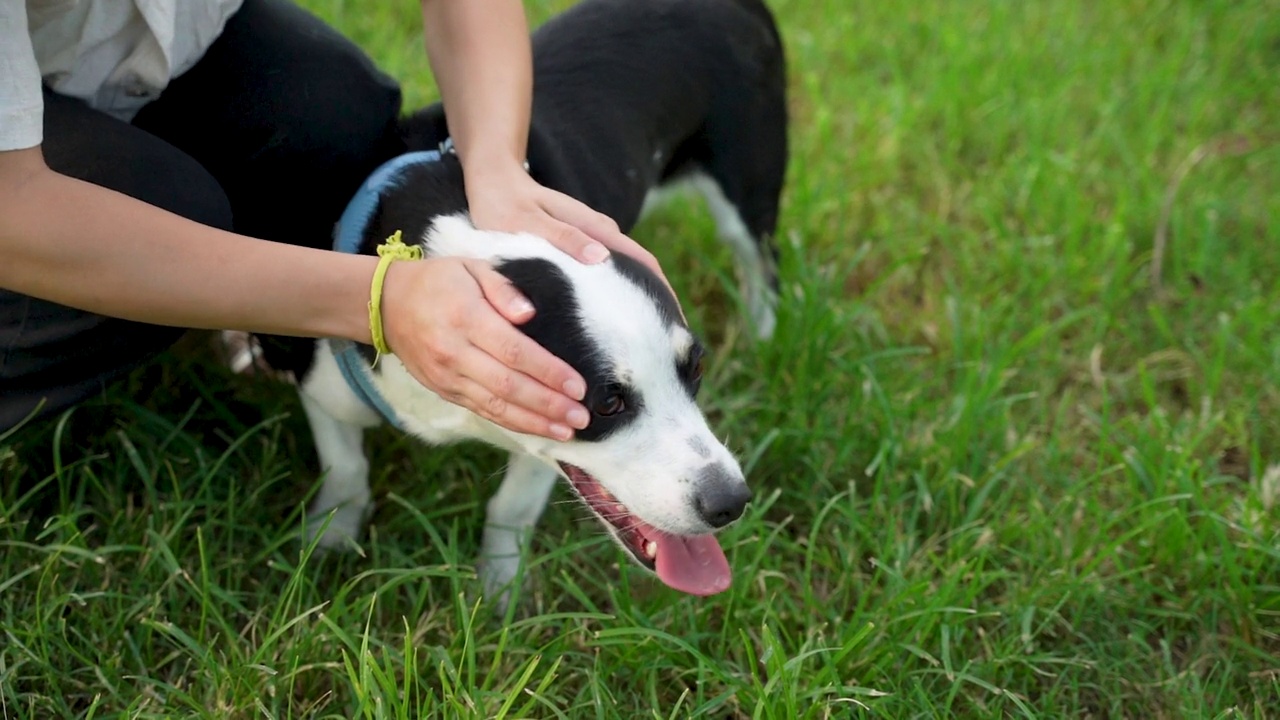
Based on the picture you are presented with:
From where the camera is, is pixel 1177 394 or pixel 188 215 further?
pixel 1177 394

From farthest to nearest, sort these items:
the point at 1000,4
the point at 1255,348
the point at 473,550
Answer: the point at 1000,4 < the point at 1255,348 < the point at 473,550

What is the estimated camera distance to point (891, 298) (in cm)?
292

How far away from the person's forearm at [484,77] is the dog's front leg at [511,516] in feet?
1.58

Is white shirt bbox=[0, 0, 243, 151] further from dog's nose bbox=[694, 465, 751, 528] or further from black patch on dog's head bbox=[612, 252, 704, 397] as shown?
dog's nose bbox=[694, 465, 751, 528]

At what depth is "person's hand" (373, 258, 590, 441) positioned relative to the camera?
1.46 metres

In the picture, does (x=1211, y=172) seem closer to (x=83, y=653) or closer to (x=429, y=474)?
(x=429, y=474)

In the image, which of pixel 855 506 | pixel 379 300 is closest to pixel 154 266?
pixel 379 300

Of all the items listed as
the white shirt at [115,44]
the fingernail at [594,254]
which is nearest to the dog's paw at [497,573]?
the fingernail at [594,254]

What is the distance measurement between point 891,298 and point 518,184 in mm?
1367

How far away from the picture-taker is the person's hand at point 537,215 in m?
1.69

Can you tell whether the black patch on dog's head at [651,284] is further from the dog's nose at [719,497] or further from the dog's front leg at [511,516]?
the dog's front leg at [511,516]

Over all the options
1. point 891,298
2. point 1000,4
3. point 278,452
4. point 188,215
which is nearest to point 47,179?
point 188,215

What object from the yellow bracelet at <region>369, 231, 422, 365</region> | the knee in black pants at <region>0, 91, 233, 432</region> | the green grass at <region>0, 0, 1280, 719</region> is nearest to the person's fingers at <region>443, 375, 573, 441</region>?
the yellow bracelet at <region>369, 231, 422, 365</region>

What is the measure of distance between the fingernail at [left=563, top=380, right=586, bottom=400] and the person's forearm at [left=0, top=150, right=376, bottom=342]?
263 millimetres
